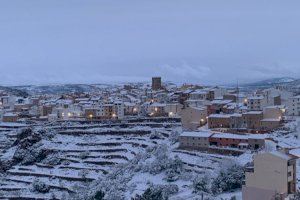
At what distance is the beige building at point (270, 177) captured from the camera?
13766 millimetres

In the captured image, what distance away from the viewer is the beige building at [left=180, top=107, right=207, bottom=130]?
102ft

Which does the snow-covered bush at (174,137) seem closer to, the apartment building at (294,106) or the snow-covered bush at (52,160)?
the snow-covered bush at (52,160)

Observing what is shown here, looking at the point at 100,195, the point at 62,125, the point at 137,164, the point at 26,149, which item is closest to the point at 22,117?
the point at 62,125

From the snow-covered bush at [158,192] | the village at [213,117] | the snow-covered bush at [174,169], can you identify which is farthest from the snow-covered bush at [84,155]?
the snow-covered bush at [158,192]

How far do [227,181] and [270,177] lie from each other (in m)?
5.53

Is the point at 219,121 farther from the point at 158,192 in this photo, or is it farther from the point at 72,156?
the point at 158,192

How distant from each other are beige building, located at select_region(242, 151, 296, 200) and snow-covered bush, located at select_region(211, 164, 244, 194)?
506cm

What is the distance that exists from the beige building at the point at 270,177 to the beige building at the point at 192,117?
54.4 feet

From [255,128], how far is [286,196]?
1568 centimetres

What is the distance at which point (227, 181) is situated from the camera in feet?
63.7

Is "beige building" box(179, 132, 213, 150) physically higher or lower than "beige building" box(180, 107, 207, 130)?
lower

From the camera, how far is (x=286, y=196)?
44.7 feet

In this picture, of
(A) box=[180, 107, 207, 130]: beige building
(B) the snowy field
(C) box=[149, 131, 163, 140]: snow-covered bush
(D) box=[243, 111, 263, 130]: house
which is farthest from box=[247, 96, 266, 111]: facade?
(C) box=[149, 131, 163, 140]: snow-covered bush

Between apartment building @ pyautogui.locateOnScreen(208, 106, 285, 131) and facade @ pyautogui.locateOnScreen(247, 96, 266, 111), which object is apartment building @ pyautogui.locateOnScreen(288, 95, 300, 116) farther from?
apartment building @ pyautogui.locateOnScreen(208, 106, 285, 131)
